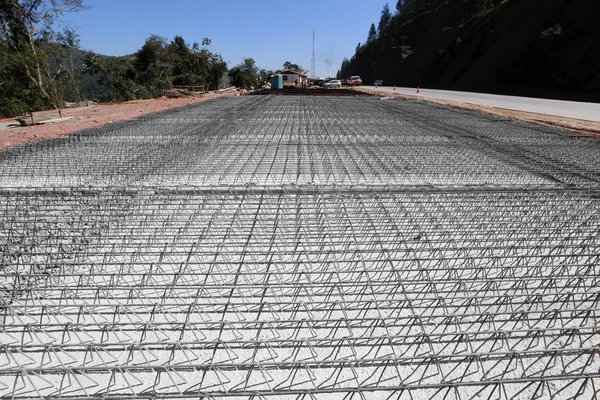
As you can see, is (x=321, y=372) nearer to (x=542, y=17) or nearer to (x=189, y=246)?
(x=189, y=246)

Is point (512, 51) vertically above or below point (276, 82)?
above

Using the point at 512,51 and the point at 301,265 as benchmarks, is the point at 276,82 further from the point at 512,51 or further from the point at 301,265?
the point at 301,265

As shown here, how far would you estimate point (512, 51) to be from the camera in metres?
33.9

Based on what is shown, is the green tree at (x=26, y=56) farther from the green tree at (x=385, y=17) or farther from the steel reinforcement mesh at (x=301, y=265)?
the green tree at (x=385, y=17)

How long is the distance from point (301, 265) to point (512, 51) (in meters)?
39.6

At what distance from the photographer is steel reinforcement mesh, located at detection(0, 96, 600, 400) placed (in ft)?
8.35

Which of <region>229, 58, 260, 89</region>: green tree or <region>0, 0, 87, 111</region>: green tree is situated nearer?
<region>0, 0, 87, 111</region>: green tree

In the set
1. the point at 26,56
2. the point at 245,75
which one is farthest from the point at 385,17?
the point at 26,56

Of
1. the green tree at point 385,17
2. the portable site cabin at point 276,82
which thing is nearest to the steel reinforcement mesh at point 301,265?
the portable site cabin at point 276,82

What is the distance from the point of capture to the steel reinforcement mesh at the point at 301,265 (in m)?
2.54

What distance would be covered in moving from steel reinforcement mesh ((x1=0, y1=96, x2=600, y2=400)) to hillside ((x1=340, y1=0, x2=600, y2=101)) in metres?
22.1

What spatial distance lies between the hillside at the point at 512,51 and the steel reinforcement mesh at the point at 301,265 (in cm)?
2206

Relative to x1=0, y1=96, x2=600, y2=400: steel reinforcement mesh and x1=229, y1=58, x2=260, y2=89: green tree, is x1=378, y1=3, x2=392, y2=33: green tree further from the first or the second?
x1=0, y1=96, x2=600, y2=400: steel reinforcement mesh

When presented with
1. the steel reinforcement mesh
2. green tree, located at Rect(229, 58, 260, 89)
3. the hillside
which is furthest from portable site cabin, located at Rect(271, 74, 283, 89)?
the steel reinforcement mesh
